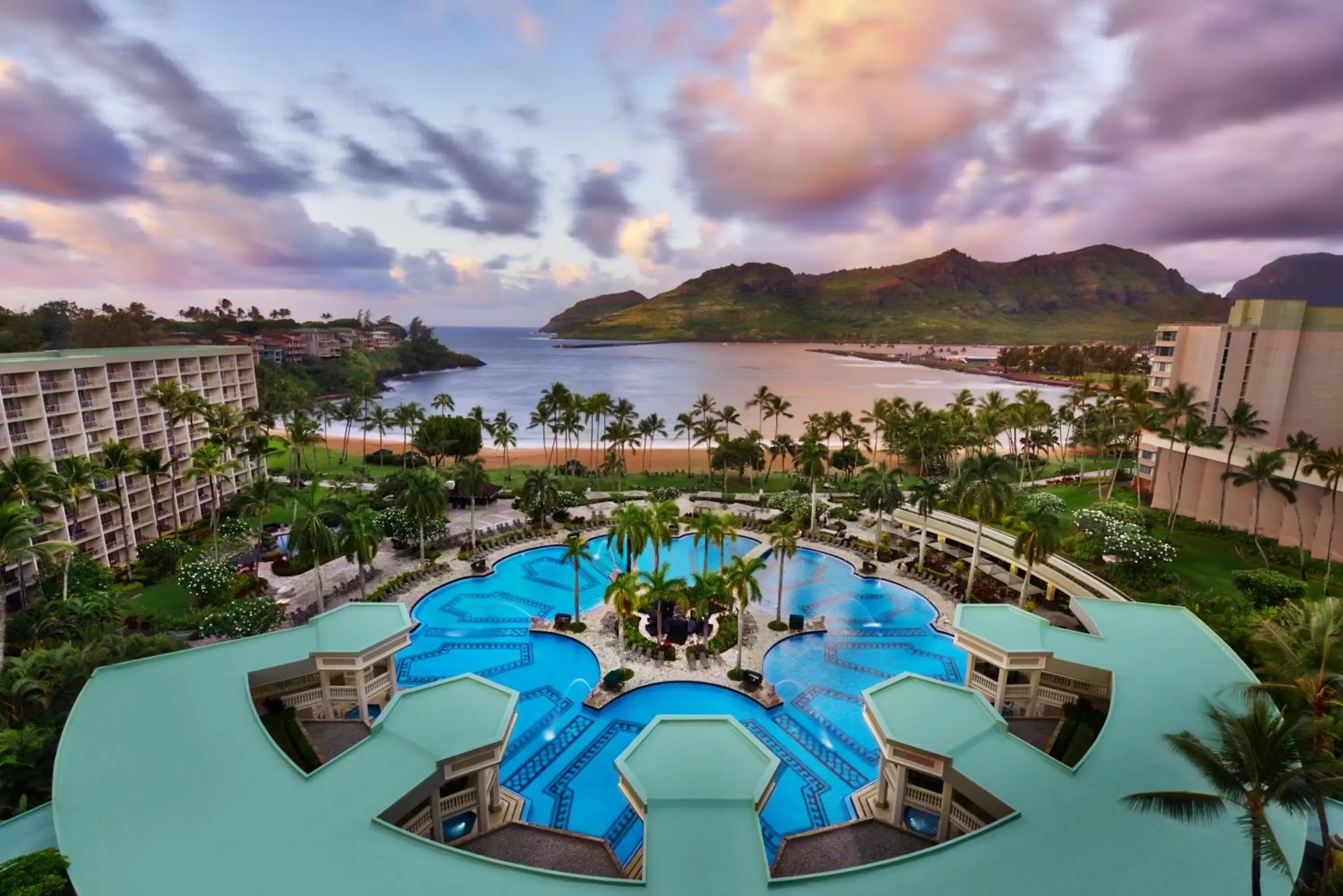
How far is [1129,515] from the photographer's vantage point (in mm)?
37781

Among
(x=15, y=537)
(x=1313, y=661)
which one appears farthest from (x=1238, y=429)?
(x=15, y=537)

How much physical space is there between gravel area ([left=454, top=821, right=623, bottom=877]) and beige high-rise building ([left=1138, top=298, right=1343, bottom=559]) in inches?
1776

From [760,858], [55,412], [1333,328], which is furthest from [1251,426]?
[55,412]

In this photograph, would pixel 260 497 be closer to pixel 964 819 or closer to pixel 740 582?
pixel 740 582

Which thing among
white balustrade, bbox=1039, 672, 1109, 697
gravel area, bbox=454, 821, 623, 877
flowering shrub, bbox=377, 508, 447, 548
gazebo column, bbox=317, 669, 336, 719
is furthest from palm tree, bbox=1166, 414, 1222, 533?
flowering shrub, bbox=377, 508, 447, 548

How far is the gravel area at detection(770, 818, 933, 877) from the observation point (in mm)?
17625

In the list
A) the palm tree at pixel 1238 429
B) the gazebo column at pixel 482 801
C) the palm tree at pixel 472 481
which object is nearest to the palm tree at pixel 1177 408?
the palm tree at pixel 1238 429

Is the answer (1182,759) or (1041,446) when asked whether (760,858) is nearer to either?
(1182,759)

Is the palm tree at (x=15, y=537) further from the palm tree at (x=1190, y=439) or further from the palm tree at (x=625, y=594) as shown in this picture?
the palm tree at (x=1190, y=439)

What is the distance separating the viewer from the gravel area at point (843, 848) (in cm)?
1762

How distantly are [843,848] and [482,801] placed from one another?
12.0m

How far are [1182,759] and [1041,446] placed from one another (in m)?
61.5

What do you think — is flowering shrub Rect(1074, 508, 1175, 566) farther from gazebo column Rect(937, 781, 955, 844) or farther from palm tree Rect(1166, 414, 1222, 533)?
gazebo column Rect(937, 781, 955, 844)

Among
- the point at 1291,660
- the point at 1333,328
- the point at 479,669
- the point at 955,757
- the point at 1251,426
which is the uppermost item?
the point at 1333,328
